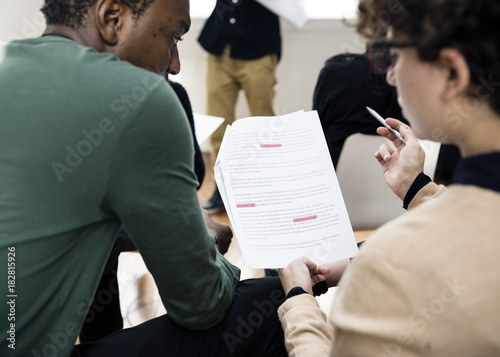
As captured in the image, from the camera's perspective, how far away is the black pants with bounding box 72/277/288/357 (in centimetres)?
79

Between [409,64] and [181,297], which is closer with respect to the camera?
[409,64]

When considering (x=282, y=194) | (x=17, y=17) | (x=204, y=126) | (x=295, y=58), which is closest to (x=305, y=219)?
(x=282, y=194)

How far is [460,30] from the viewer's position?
0.46 m

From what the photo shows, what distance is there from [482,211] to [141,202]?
0.41 metres

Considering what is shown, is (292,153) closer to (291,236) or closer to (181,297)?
(291,236)

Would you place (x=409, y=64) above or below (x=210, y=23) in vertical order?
above

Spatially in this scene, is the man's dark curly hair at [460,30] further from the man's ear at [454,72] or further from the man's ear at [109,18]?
the man's ear at [109,18]

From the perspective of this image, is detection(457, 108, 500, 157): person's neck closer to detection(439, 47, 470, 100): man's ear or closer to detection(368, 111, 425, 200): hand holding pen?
detection(439, 47, 470, 100): man's ear

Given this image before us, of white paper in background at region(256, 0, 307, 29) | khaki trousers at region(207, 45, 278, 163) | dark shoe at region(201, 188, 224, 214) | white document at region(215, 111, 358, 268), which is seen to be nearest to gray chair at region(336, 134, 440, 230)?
white document at region(215, 111, 358, 268)

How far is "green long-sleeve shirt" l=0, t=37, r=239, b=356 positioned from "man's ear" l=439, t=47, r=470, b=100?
341mm

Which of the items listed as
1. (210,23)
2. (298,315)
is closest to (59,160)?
(298,315)

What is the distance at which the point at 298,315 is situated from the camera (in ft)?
2.35

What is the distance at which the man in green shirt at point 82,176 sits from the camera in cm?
63

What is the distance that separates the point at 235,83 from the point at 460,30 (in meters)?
2.60
